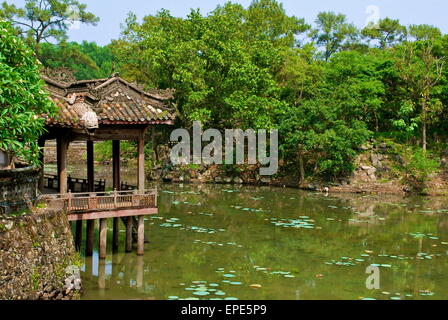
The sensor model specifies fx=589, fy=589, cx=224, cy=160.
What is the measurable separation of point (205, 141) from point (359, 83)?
41.0 ft

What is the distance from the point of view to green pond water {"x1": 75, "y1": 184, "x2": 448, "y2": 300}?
16.8 m

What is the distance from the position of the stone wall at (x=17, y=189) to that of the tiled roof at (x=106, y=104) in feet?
8.73

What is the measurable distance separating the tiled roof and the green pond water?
4.67m

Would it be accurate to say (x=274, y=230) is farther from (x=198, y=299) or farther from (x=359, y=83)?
(x=359, y=83)

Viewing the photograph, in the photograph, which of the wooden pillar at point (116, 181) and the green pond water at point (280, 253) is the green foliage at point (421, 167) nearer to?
the green pond water at point (280, 253)

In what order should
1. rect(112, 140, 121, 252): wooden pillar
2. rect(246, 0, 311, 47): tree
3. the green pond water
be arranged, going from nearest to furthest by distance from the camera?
the green pond water
rect(112, 140, 121, 252): wooden pillar
rect(246, 0, 311, 47): tree

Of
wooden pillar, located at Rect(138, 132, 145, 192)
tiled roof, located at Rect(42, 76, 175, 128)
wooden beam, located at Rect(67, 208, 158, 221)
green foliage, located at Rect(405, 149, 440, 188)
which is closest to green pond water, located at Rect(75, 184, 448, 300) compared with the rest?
wooden beam, located at Rect(67, 208, 158, 221)

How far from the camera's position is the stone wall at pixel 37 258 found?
1268cm

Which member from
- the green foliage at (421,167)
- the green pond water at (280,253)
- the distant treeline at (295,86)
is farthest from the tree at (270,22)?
the green pond water at (280,253)

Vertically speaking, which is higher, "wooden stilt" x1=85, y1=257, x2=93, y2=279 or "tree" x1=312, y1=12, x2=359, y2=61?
Answer: "tree" x1=312, y1=12, x2=359, y2=61

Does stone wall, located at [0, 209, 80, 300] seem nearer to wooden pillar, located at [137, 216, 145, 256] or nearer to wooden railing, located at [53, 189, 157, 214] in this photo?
wooden railing, located at [53, 189, 157, 214]

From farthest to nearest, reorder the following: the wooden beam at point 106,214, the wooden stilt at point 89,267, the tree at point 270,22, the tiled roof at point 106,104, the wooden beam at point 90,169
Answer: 1. the tree at point 270,22
2. the wooden beam at point 90,169
3. the wooden beam at point 106,214
4. the tiled roof at point 106,104
5. the wooden stilt at point 89,267

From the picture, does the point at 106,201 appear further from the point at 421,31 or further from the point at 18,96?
the point at 421,31
